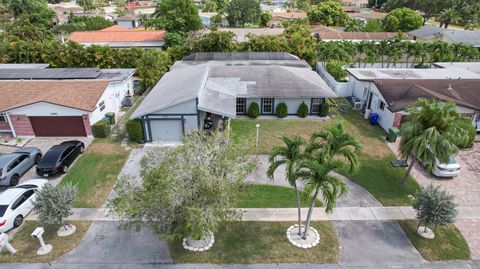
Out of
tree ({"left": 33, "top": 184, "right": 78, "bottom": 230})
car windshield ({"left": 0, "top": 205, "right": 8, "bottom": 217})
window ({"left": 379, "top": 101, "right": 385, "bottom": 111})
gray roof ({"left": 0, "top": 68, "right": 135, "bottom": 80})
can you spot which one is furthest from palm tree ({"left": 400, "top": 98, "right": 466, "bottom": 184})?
gray roof ({"left": 0, "top": 68, "right": 135, "bottom": 80})

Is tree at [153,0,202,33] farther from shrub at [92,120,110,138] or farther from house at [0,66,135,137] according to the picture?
shrub at [92,120,110,138]

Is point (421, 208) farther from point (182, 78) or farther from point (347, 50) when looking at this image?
point (347, 50)

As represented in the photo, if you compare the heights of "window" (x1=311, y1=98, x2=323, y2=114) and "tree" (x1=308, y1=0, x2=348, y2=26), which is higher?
"tree" (x1=308, y1=0, x2=348, y2=26)

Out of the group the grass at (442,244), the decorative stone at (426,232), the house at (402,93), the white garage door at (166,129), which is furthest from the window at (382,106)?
the white garage door at (166,129)

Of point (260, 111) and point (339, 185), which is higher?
point (339, 185)

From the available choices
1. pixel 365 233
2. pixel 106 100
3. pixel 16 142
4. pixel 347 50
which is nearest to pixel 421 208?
Result: pixel 365 233

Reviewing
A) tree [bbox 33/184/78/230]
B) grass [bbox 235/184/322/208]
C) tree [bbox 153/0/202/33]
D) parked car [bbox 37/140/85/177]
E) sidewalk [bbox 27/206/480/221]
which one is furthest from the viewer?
tree [bbox 153/0/202/33]
